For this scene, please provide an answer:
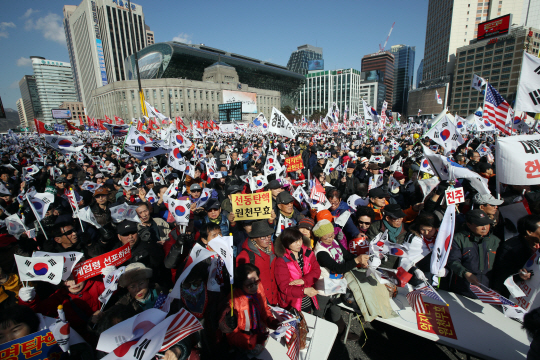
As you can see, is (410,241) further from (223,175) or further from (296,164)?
(223,175)

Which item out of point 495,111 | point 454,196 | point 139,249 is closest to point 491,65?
point 495,111

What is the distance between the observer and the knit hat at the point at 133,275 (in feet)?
8.27

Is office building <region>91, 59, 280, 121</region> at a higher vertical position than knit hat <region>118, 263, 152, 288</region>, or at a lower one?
higher

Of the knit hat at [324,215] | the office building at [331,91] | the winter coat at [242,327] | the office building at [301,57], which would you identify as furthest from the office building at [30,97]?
the winter coat at [242,327]

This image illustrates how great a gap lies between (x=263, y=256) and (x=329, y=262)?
2.56 feet

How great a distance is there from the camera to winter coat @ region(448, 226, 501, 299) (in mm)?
3008

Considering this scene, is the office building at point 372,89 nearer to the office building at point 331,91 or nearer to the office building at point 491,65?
the office building at point 331,91

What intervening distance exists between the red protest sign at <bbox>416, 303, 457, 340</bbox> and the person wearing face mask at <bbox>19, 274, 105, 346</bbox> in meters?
3.45

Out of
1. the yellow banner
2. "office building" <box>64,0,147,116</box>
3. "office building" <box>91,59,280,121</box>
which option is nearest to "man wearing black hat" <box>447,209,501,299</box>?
the yellow banner

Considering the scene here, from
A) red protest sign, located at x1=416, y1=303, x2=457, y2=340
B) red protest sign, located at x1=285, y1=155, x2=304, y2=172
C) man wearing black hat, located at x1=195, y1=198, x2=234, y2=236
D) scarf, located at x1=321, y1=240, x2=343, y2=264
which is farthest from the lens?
red protest sign, located at x1=285, y1=155, x2=304, y2=172

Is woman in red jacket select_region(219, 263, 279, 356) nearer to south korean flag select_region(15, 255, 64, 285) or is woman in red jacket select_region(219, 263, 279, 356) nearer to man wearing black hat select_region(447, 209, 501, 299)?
south korean flag select_region(15, 255, 64, 285)

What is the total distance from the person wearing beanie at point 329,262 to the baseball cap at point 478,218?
1.42 m

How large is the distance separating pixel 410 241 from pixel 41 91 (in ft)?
566

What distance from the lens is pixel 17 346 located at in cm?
176
